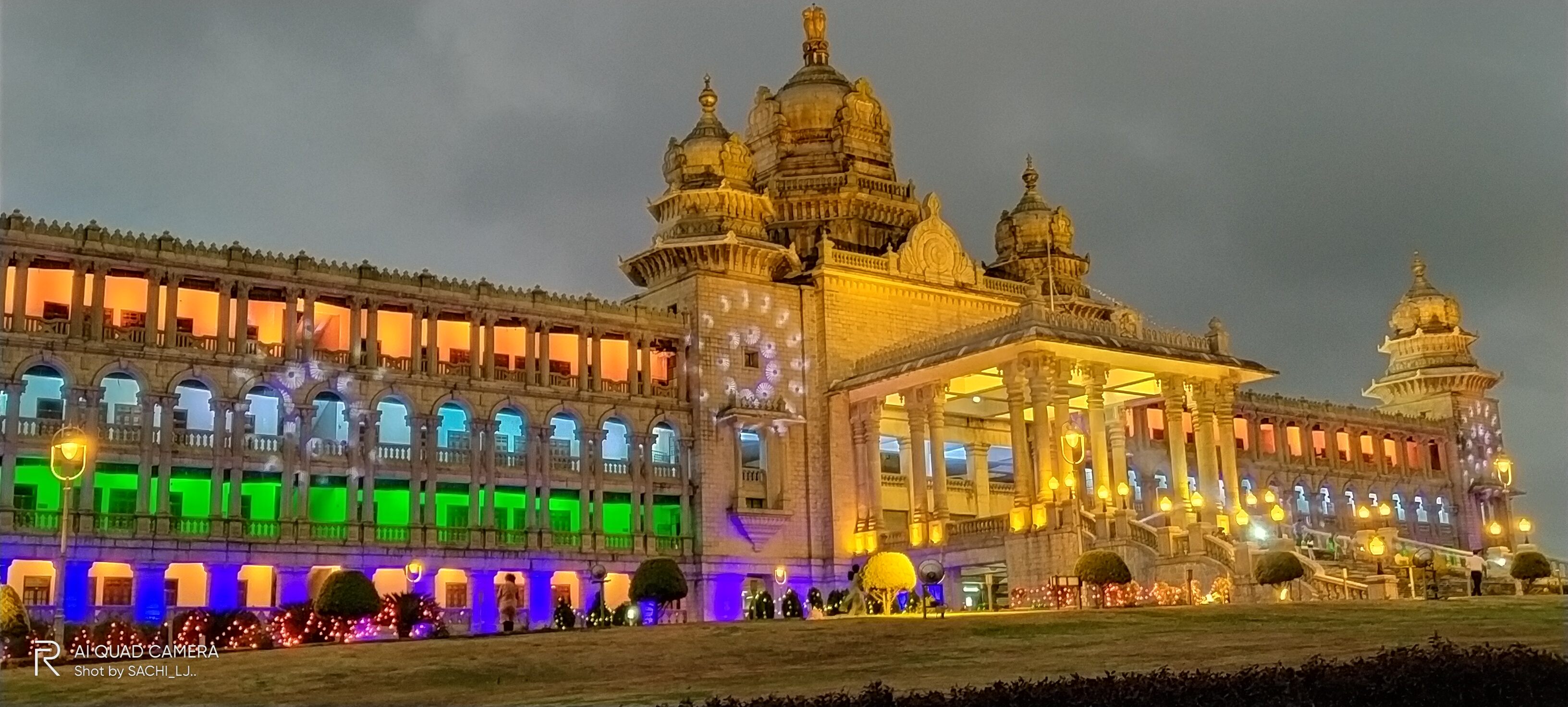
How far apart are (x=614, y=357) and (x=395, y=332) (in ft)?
30.5

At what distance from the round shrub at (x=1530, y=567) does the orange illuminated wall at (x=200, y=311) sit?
1747 inches

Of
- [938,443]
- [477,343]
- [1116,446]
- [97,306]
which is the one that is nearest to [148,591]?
[97,306]

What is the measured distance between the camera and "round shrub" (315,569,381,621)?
4222 centimetres

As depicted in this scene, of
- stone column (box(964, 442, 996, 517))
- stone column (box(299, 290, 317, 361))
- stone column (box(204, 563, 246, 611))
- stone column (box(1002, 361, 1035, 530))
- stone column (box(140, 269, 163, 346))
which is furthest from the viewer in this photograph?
stone column (box(964, 442, 996, 517))

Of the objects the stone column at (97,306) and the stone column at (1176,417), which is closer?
the stone column at (97,306)

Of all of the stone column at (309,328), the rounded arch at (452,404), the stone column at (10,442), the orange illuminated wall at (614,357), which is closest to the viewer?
the stone column at (10,442)

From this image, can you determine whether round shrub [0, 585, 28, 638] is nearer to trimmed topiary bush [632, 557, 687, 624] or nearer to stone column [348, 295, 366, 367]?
trimmed topiary bush [632, 557, 687, 624]

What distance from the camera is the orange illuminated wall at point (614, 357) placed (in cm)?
6381

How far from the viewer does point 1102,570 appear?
46.6 meters

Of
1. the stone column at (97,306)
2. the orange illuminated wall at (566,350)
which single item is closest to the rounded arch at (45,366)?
the stone column at (97,306)

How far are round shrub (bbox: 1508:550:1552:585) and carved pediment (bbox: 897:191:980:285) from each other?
2755 cm

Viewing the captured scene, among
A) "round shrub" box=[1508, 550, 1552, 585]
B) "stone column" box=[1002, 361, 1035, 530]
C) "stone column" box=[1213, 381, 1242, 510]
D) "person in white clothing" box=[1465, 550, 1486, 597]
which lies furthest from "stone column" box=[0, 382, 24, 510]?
"round shrub" box=[1508, 550, 1552, 585]

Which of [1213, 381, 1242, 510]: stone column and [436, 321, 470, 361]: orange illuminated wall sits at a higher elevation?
[436, 321, 470, 361]: orange illuminated wall

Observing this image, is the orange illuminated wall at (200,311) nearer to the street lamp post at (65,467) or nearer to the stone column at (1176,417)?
the street lamp post at (65,467)
